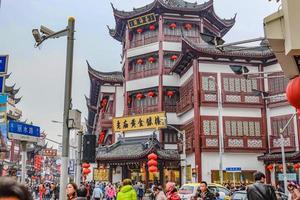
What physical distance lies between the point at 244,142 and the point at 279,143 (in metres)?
2.62

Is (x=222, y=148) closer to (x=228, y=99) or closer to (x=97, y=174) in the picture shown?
(x=228, y=99)

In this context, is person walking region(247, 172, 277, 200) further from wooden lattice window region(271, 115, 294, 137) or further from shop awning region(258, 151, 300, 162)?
wooden lattice window region(271, 115, 294, 137)

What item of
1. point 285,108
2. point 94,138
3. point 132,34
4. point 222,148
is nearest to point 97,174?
point 132,34

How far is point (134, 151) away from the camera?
127 feet

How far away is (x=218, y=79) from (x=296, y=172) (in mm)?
9099

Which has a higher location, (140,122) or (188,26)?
(188,26)

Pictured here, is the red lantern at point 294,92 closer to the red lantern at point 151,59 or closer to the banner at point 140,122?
the banner at point 140,122

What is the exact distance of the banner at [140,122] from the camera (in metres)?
37.7

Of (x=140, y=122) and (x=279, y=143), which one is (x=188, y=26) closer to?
(x=140, y=122)

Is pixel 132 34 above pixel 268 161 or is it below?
above

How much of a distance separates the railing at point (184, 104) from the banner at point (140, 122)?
5.99 feet

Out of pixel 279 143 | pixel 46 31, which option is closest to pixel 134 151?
pixel 279 143

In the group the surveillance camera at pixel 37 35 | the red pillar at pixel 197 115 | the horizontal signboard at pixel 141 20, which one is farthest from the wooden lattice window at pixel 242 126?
the surveillance camera at pixel 37 35

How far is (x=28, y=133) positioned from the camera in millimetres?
9430
